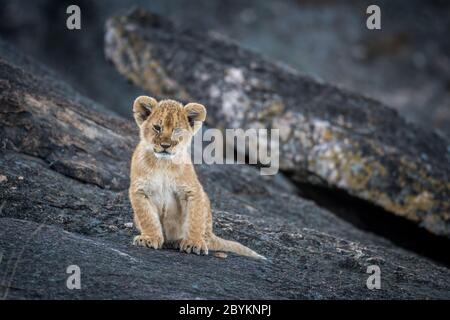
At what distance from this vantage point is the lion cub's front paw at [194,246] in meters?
8.18

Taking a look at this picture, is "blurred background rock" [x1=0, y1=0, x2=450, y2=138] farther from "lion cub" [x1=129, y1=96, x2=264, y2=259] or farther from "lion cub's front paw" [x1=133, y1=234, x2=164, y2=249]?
"lion cub's front paw" [x1=133, y1=234, x2=164, y2=249]

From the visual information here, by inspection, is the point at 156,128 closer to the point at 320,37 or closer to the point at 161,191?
the point at 161,191

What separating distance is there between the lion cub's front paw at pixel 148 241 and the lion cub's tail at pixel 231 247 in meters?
0.80

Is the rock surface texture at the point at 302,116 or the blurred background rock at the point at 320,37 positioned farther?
the blurred background rock at the point at 320,37

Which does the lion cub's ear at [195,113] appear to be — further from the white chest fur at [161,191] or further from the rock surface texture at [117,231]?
the rock surface texture at [117,231]

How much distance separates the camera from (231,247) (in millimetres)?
8617

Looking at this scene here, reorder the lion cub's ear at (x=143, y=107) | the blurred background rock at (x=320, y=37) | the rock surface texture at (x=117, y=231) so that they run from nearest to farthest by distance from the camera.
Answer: the rock surface texture at (x=117, y=231)
the lion cub's ear at (x=143, y=107)
the blurred background rock at (x=320, y=37)

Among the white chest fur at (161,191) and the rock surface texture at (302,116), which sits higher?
the rock surface texture at (302,116)

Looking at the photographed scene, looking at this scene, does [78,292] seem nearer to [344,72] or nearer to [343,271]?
[343,271]

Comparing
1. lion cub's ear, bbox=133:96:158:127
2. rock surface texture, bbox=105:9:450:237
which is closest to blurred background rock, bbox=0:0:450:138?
rock surface texture, bbox=105:9:450:237

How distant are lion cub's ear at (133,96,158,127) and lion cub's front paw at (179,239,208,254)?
1.65 m

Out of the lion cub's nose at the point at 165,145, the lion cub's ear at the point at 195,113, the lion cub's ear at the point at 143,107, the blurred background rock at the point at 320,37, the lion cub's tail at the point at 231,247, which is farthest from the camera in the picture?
the blurred background rock at the point at 320,37

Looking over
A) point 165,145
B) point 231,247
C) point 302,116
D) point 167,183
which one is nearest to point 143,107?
point 165,145

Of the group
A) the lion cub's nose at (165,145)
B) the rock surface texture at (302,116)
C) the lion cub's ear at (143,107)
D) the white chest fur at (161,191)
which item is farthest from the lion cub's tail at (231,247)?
the rock surface texture at (302,116)
